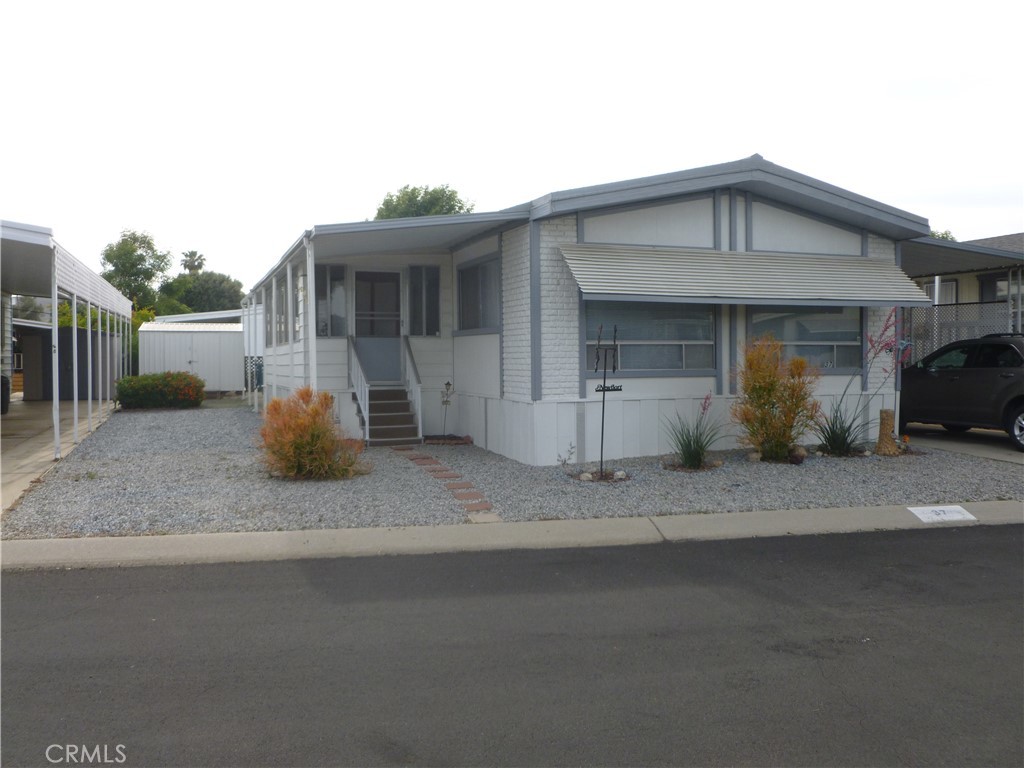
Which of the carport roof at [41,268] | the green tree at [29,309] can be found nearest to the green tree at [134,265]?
the green tree at [29,309]

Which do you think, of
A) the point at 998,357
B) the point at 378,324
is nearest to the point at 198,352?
the point at 378,324

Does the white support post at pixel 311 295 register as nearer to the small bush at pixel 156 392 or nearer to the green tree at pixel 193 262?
the small bush at pixel 156 392

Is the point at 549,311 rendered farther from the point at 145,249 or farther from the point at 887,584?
the point at 145,249

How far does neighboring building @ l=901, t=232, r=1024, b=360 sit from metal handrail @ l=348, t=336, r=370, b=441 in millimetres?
9139

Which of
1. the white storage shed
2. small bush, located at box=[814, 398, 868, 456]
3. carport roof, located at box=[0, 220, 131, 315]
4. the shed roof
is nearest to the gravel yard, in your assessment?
small bush, located at box=[814, 398, 868, 456]

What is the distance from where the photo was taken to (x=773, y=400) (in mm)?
11578

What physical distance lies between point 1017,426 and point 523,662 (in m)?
10.6

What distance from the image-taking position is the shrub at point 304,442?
1043cm

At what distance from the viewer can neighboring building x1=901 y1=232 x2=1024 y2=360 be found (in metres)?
15.4

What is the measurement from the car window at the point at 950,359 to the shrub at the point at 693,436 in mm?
4304

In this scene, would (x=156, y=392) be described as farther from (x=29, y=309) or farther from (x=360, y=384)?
(x=29, y=309)

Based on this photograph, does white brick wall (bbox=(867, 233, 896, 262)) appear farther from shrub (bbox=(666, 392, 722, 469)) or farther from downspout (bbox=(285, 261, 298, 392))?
downspout (bbox=(285, 261, 298, 392))

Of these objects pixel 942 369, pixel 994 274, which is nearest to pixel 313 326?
pixel 942 369

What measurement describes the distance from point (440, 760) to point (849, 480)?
318 inches
